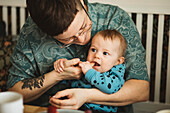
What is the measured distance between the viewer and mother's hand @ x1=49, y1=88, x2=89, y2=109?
0.98m

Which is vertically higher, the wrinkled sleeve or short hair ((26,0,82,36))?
short hair ((26,0,82,36))

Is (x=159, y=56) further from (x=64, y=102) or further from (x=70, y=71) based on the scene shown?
(x=64, y=102)

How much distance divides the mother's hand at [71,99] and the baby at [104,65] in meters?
0.06

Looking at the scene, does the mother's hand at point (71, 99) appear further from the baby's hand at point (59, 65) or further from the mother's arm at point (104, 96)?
the baby's hand at point (59, 65)

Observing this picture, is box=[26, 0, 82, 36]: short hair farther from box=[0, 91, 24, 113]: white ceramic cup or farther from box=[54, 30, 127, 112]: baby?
box=[0, 91, 24, 113]: white ceramic cup

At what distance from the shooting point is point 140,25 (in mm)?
1431

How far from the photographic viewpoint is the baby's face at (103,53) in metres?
1.05

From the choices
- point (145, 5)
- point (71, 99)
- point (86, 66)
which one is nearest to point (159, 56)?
point (145, 5)

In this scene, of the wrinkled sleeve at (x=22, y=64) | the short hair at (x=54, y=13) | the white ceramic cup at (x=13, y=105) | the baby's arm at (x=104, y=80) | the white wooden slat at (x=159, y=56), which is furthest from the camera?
the white wooden slat at (x=159, y=56)

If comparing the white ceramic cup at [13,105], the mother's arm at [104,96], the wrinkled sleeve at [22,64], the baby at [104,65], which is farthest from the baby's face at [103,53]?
the white ceramic cup at [13,105]

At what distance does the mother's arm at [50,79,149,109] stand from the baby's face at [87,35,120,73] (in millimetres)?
120

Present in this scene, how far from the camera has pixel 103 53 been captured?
3.51ft

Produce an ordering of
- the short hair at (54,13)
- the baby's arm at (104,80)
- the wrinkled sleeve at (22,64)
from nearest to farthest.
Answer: the short hair at (54,13)
the baby's arm at (104,80)
the wrinkled sleeve at (22,64)

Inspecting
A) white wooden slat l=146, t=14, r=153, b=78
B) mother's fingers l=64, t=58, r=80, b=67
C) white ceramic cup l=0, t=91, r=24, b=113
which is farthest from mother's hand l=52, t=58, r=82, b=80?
white wooden slat l=146, t=14, r=153, b=78
